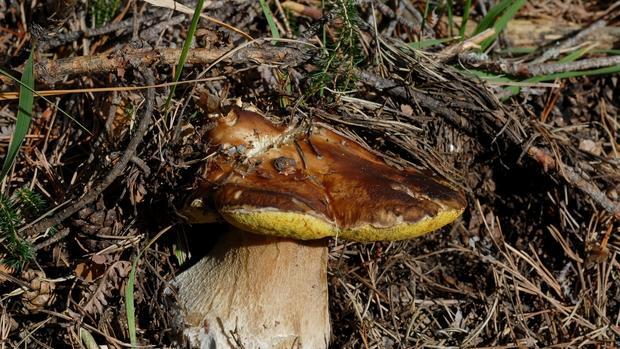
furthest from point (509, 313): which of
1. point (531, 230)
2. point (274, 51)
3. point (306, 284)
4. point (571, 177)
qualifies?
point (274, 51)


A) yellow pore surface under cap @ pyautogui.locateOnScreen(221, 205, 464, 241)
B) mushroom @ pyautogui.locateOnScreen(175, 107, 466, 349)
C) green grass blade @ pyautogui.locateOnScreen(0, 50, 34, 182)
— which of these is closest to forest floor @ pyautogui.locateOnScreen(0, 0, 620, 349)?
green grass blade @ pyautogui.locateOnScreen(0, 50, 34, 182)

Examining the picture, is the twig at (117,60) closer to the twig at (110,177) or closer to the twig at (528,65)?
the twig at (110,177)

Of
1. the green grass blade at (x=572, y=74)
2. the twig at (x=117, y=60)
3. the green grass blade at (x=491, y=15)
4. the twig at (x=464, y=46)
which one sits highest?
the twig at (x=117, y=60)

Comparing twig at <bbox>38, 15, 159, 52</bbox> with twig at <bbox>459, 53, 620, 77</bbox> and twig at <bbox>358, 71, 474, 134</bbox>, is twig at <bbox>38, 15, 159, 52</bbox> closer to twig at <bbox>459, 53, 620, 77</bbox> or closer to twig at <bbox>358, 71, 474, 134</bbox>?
twig at <bbox>358, 71, 474, 134</bbox>

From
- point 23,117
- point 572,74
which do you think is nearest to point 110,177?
point 23,117

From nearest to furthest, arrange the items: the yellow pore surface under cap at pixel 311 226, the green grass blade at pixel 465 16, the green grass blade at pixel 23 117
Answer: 1. the yellow pore surface under cap at pixel 311 226
2. the green grass blade at pixel 23 117
3. the green grass blade at pixel 465 16

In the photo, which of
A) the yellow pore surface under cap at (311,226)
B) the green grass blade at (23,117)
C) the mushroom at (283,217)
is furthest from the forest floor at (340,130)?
the yellow pore surface under cap at (311,226)

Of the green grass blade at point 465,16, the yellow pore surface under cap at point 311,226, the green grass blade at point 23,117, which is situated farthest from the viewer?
the green grass blade at point 465,16
